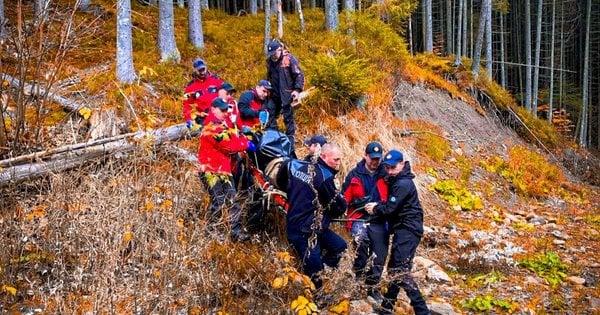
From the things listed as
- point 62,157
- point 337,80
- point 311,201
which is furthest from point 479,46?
Result: point 62,157

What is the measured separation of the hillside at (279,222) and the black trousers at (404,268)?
31 centimetres

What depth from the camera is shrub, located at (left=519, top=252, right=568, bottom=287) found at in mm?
7207

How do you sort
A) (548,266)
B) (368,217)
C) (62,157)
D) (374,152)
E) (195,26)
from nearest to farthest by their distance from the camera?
(368,217) → (374,152) → (62,157) → (548,266) → (195,26)

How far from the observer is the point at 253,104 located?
284 inches

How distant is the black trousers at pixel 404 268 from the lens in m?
5.17

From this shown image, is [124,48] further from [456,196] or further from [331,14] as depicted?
[456,196]

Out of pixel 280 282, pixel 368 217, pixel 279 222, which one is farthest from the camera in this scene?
pixel 279 222

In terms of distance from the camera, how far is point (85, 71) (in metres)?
10.8

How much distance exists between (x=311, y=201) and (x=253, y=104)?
2.53m

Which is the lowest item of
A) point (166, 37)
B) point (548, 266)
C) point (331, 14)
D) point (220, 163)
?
point (548, 266)

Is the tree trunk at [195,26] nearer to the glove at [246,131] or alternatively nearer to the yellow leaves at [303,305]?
the glove at [246,131]

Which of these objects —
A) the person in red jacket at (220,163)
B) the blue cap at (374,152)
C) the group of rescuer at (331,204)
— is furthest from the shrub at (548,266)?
the person in red jacket at (220,163)

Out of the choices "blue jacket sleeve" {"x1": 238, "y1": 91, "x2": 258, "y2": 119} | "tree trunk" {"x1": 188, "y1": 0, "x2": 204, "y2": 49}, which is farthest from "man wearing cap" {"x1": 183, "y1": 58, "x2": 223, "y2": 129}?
"tree trunk" {"x1": 188, "y1": 0, "x2": 204, "y2": 49}

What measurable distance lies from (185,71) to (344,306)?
27.5 ft
